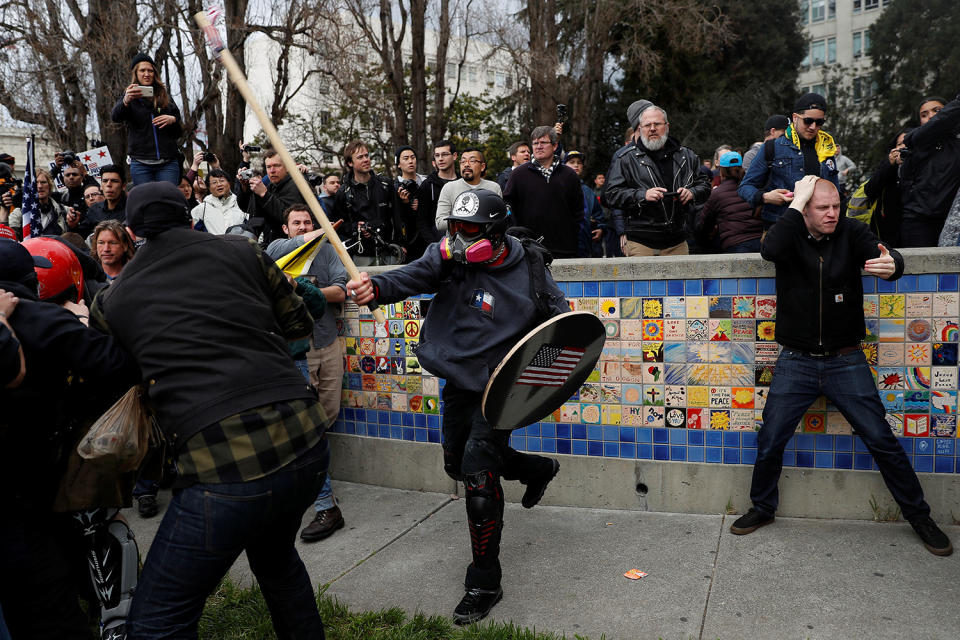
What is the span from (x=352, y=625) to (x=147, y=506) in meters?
2.52

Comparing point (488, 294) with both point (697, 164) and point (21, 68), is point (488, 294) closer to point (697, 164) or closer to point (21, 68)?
point (697, 164)

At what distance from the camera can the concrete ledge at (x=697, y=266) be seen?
4.23 m

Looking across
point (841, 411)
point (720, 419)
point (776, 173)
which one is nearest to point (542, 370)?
point (720, 419)

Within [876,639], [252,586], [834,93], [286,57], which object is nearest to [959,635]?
[876,639]

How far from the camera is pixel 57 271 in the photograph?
3336 millimetres

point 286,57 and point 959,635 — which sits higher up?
point 286,57

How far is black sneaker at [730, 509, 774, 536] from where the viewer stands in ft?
14.3

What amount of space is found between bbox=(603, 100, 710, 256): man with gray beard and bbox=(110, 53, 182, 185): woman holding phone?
407 centimetres

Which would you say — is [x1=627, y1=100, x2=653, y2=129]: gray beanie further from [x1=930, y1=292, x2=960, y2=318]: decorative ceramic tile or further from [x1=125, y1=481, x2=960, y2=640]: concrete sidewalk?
[x1=125, y1=481, x2=960, y2=640]: concrete sidewalk

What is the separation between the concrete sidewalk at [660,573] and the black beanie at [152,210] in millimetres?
2165

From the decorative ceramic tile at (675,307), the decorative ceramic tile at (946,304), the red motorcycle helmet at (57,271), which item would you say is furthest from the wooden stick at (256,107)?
the decorative ceramic tile at (946,304)

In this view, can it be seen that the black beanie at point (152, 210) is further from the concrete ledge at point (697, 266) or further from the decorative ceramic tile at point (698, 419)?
the decorative ceramic tile at point (698, 419)

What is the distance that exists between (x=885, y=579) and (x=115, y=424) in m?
3.52

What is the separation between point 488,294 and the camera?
370cm
